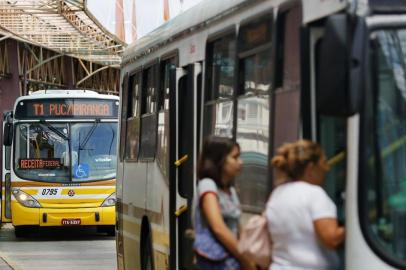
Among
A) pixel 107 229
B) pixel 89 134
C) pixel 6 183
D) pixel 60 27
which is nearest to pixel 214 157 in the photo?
pixel 89 134

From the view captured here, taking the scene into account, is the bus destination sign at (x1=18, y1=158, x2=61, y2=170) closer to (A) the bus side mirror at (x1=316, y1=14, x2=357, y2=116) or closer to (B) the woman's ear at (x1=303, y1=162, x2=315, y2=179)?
(B) the woman's ear at (x1=303, y1=162, x2=315, y2=179)

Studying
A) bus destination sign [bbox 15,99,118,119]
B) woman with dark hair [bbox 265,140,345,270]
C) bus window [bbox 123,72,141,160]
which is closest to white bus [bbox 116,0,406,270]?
woman with dark hair [bbox 265,140,345,270]

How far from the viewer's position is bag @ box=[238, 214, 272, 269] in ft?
21.9

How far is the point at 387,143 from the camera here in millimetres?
6523

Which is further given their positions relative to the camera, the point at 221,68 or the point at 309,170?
the point at 221,68

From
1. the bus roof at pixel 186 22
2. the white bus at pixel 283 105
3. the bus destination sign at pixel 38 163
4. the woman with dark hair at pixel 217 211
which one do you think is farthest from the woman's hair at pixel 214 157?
the bus destination sign at pixel 38 163

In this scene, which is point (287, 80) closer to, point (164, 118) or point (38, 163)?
point (164, 118)

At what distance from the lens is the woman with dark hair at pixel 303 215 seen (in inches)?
250

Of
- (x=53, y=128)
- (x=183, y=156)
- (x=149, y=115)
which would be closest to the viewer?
(x=183, y=156)

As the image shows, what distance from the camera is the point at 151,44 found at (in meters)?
12.5

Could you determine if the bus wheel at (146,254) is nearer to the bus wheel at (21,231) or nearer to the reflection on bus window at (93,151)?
the reflection on bus window at (93,151)

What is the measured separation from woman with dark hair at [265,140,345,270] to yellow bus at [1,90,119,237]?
18707 mm

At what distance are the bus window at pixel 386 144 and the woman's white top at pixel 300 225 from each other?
0.23 meters

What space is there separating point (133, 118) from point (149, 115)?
3.80 feet
